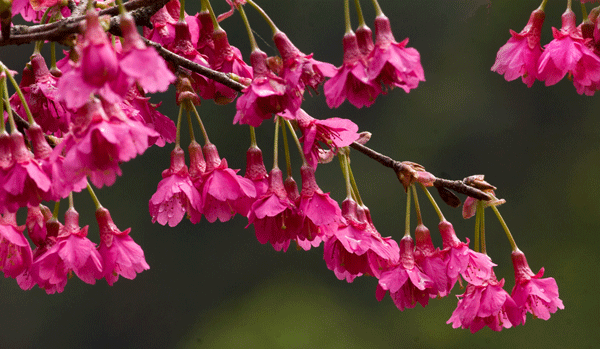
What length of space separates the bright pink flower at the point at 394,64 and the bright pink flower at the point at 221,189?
0.17 m

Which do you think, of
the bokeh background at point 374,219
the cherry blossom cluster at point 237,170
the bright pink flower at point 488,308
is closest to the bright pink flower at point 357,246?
the cherry blossom cluster at point 237,170

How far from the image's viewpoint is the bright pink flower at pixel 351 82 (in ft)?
1.76

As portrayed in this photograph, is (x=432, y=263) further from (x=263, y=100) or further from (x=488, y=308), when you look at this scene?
(x=263, y=100)

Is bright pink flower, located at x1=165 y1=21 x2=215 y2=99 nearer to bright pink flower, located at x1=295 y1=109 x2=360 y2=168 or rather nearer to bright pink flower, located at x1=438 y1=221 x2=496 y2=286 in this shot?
bright pink flower, located at x1=295 y1=109 x2=360 y2=168

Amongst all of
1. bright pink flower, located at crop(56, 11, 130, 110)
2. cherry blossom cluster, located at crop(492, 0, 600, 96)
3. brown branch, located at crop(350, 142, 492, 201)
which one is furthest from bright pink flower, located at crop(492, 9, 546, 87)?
bright pink flower, located at crop(56, 11, 130, 110)

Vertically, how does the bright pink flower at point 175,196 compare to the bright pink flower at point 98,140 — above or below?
below

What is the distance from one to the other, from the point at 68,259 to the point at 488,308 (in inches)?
17.0

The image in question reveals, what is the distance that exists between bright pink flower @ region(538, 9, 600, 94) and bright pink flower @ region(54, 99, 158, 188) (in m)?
0.44

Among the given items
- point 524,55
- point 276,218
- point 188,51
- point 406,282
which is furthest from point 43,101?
point 524,55

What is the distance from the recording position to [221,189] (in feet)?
2.03

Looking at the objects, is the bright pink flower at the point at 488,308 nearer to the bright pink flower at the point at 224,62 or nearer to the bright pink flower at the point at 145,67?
the bright pink flower at the point at 224,62

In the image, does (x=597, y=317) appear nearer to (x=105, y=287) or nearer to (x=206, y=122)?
(x=206, y=122)

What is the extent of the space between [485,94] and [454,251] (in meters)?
7.13

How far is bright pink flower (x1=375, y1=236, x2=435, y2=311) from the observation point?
0.66 meters
